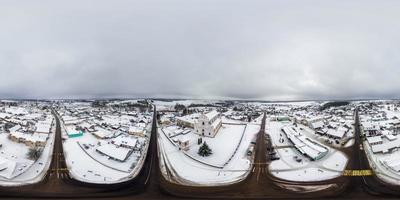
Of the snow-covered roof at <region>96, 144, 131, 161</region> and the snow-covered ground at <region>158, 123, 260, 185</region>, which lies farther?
the snow-covered roof at <region>96, 144, 131, 161</region>

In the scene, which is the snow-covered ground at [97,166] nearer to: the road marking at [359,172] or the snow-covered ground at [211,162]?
the snow-covered ground at [211,162]

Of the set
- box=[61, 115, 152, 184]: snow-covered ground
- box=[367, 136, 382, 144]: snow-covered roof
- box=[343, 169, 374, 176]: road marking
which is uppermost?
box=[367, 136, 382, 144]: snow-covered roof

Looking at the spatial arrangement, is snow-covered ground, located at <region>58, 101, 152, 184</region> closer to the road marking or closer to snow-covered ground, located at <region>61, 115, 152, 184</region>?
snow-covered ground, located at <region>61, 115, 152, 184</region>

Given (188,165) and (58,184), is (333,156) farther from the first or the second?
(58,184)

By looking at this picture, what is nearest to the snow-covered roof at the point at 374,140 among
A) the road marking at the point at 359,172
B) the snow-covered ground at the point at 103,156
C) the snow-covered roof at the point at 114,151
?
the road marking at the point at 359,172

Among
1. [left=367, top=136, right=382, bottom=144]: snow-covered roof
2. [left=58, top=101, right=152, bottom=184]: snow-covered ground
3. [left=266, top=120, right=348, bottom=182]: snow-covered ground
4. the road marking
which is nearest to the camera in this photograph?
the road marking

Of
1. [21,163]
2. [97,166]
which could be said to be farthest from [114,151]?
[21,163]

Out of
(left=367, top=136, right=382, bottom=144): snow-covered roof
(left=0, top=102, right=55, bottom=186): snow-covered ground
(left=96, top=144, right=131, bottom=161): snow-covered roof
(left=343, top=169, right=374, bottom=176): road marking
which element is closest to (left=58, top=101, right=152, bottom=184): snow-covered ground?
(left=96, top=144, right=131, bottom=161): snow-covered roof
